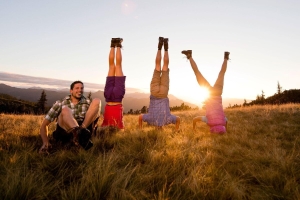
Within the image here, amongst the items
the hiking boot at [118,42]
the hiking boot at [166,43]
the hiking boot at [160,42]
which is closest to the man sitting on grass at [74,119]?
the hiking boot at [118,42]

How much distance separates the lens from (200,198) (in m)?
2.48

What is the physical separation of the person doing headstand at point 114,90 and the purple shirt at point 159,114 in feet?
3.08

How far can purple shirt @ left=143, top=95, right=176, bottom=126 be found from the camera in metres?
6.75

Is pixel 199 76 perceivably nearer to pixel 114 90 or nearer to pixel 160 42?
pixel 160 42

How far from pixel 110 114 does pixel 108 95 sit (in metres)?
0.58

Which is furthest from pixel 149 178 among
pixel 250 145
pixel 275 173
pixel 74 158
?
pixel 250 145

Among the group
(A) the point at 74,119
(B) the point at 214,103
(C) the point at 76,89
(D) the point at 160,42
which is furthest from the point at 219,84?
(A) the point at 74,119

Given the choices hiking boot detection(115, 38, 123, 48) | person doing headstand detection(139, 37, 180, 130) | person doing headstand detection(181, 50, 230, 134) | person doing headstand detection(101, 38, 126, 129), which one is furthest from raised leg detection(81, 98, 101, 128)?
person doing headstand detection(181, 50, 230, 134)

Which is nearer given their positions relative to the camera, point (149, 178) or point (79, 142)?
point (149, 178)

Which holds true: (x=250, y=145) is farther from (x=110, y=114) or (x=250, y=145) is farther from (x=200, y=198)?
(x=110, y=114)

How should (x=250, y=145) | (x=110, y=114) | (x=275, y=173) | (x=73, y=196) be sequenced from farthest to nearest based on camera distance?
1. (x=110, y=114)
2. (x=250, y=145)
3. (x=275, y=173)
4. (x=73, y=196)

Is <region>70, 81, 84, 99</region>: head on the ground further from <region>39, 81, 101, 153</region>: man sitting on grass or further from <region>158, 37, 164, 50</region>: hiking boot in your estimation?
<region>158, 37, 164, 50</region>: hiking boot

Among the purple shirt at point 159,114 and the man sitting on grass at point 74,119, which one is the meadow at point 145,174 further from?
the purple shirt at point 159,114

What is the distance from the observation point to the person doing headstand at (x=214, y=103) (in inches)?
259
